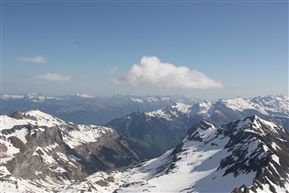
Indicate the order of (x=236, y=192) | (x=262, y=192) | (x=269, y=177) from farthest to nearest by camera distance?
(x=269, y=177)
(x=262, y=192)
(x=236, y=192)

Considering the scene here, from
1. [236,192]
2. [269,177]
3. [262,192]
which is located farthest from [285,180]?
[236,192]

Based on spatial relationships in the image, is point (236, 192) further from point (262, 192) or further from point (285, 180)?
point (285, 180)

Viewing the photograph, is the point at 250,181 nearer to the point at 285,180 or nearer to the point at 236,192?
the point at 285,180

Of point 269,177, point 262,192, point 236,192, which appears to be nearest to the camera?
point 236,192

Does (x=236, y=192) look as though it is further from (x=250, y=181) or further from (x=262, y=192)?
(x=250, y=181)

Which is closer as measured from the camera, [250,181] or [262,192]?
[262,192]

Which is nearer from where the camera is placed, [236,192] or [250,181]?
[236,192]

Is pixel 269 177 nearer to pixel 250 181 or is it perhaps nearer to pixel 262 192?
pixel 250 181

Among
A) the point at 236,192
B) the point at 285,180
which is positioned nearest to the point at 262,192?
the point at 236,192

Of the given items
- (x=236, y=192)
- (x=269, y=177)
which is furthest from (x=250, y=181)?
(x=236, y=192)
